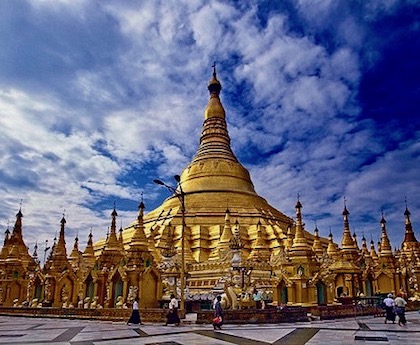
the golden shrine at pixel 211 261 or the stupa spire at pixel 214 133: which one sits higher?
the stupa spire at pixel 214 133

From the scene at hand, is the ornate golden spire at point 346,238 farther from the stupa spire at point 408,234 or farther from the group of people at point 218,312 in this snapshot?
the group of people at point 218,312

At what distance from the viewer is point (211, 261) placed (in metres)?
43.0

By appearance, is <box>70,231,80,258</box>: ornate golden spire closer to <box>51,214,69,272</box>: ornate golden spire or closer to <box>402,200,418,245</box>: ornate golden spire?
<box>51,214,69,272</box>: ornate golden spire

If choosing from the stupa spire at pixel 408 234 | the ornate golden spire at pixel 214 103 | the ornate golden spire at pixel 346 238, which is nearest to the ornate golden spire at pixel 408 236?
the stupa spire at pixel 408 234

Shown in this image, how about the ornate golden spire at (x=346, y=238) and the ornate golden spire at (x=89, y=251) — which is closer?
the ornate golden spire at (x=346, y=238)

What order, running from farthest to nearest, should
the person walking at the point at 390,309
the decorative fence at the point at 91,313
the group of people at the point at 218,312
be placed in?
the decorative fence at the point at 91,313 → the person walking at the point at 390,309 → the group of people at the point at 218,312

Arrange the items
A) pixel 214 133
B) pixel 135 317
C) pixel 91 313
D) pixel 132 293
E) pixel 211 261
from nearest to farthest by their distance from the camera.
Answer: pixel 135 317 → pixel 91 313 → pixel 132 293 → pixel 211 261 → pixel 214 133

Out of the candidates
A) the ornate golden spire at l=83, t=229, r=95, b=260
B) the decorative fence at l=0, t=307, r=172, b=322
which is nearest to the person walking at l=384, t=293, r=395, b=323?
the decorative fence at l=0, t=307, r=172, b=322

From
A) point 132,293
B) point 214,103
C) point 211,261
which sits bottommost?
point 132,293

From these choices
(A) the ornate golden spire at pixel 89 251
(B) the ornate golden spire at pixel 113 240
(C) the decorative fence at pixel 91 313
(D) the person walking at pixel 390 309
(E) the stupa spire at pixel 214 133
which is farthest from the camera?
(E) the stupa spire at pixel 214 133

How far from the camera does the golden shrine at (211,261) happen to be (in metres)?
31.3

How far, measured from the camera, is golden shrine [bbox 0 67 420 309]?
103ft

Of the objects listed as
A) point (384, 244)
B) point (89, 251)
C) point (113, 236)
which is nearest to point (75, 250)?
point (89, 251)

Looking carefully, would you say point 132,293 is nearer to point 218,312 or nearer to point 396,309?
point 218,312
